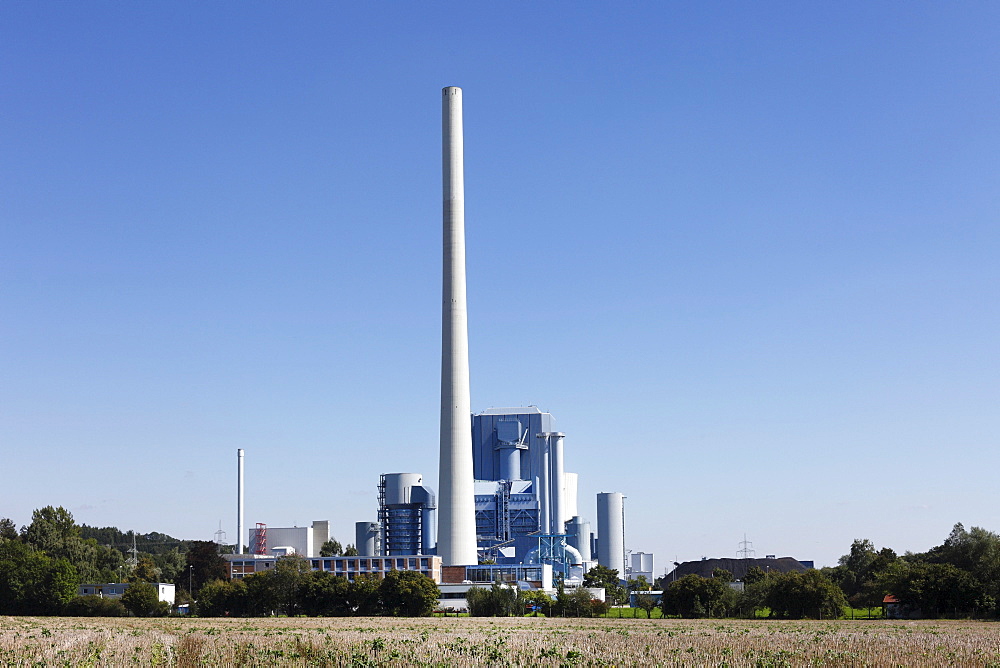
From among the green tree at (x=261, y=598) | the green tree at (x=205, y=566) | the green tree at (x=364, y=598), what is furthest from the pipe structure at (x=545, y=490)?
the green tree at (x=261, y=598)

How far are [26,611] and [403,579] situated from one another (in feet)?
124

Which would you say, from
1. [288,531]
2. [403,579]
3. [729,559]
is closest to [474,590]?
[403,579]

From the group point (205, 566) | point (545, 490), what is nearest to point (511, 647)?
point (205, 566)

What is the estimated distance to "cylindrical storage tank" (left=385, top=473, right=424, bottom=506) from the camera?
163 metres

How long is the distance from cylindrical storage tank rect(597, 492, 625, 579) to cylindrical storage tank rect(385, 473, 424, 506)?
33.5m

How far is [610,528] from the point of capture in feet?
600

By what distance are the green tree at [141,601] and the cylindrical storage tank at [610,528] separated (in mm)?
86210

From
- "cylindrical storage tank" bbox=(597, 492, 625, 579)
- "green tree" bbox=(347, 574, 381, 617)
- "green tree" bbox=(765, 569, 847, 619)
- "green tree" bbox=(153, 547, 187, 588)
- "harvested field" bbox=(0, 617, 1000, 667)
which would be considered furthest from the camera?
"cylindrical storage tank" bbox=(597, 492, 625, 579)

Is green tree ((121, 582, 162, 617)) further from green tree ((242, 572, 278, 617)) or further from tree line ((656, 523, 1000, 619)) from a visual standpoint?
tree line ((656, 523, 1000, 619))

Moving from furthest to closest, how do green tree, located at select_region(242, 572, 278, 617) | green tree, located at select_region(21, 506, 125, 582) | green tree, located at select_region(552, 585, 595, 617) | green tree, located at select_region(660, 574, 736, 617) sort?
1. green tree, located at select_region(21, 506, 125, 582)
2. green tree, located at select_region(242, 572, 278, 617)
3. green tree, located at select_region(552, 585, 595, 617)
4. green tree, located at select_region(660, 574, 736, 617)

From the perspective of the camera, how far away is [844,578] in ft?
473

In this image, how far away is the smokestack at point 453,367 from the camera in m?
141

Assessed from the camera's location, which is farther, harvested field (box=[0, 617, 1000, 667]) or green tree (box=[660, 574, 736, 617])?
green tree (box=[660, 574, 736, 617])

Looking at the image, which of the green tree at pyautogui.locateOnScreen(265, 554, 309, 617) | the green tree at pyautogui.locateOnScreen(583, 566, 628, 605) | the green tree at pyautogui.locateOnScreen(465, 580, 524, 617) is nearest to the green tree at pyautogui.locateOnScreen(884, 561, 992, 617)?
the green tree at pyautogui.locateOnScreen(465, 580, 524, 617)
